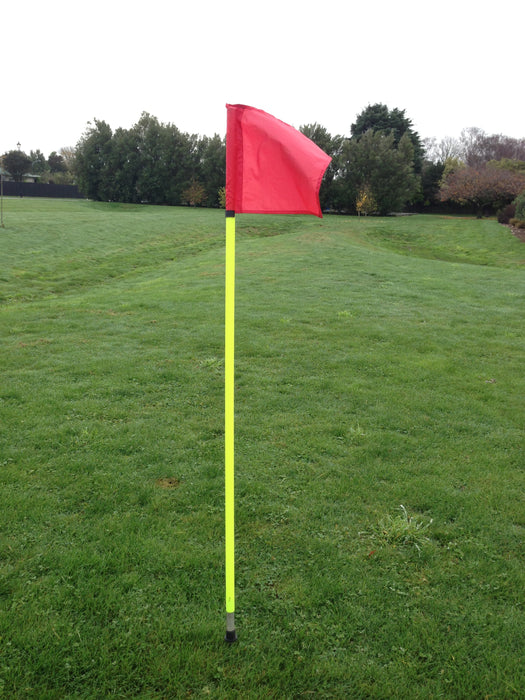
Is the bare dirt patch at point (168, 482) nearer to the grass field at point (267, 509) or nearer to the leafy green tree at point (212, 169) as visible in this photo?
the grass field at point (267, 509)

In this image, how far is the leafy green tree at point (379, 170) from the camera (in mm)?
47562

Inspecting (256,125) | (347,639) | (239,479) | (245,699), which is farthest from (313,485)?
(256,125)

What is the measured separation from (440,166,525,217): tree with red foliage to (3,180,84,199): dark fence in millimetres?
49246

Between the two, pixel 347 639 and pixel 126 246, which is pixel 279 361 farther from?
pixel 126 246

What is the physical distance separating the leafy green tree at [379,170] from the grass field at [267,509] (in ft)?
136

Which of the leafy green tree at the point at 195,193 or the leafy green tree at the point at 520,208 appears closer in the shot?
the leafy green tree at the point at 520,208

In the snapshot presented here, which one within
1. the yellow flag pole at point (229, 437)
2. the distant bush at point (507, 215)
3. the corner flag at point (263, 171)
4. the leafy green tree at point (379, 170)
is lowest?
the yellow flag pole at point (229, 437)

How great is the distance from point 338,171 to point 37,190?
132 ft

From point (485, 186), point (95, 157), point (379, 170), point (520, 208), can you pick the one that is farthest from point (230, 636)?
point (95, 157)

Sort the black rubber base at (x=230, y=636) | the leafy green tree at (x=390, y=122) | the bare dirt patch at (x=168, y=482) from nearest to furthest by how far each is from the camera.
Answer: the black rubber base at (x=230, y=636) < the bare dirt patch at (x=168, y=482) < the leafy green tree at (x=390, y=122)

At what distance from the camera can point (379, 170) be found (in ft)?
157

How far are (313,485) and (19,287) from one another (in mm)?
14002

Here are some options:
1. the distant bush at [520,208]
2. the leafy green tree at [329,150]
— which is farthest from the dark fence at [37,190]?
the distant bush at [520,208]

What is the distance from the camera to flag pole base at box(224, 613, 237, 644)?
3.03 metres
